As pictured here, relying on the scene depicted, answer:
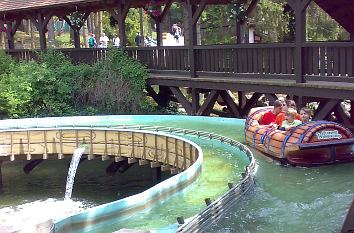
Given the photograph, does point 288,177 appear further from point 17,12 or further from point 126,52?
point 17,12

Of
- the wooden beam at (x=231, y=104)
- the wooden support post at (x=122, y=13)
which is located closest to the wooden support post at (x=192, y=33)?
the wooden beam at (x=231, y=104)

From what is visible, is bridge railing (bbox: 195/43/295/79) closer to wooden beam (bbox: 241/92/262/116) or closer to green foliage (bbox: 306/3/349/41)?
wooden beam (bbox: 241/92/262/116)

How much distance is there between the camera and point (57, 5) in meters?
18.8

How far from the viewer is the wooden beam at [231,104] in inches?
645

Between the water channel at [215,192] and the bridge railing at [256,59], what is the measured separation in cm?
151

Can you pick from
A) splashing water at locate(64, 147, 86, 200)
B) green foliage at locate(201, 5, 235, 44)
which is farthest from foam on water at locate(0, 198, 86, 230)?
green foliage at locate(201, 5, 235, 44)

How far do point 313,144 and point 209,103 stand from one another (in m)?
7.26

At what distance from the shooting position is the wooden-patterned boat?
9078 mm

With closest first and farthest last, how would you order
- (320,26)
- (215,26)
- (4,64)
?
(4,64)
(320,26)
(215,26)

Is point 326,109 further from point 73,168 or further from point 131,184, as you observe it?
point 73,168

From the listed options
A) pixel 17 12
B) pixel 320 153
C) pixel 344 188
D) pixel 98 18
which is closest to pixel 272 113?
pixel 320 153

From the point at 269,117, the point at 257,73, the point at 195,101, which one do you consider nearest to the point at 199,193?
the point at 269,117

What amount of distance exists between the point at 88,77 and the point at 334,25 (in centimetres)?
1159

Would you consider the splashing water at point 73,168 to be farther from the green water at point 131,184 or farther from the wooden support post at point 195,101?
the wooden support post at point 195,101
